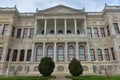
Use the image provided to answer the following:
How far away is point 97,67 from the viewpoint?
30547 mm

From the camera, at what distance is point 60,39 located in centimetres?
3200

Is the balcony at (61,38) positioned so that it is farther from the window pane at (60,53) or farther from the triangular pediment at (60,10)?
the triangular pediment at (60,10)

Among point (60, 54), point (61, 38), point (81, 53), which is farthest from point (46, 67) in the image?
point (81, 53)

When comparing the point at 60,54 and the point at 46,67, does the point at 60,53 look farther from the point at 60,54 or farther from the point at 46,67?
the point at 46,67

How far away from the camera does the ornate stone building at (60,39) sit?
30244 millimetres

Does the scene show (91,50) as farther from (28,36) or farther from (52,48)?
(28,36)

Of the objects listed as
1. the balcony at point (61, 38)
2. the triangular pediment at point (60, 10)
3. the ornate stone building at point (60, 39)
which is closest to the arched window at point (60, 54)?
the ornate stone building at point (60, 39)

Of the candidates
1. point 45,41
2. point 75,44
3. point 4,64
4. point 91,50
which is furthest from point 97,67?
point 4,64

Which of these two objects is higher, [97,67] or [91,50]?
[91,50]

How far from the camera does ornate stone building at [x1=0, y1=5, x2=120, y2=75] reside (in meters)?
30.2

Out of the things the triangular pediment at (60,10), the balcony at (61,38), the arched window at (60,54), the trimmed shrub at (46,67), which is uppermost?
the triangular pediment at (60,10)

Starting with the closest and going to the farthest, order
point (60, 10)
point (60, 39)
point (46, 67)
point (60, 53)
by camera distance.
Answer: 1. point (46, 67)
2. point (60, 39)
3. point (60, 53)
4. point (60, 10)

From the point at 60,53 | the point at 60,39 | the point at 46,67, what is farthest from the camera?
the point at 60,53

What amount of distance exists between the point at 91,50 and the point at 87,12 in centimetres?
940
